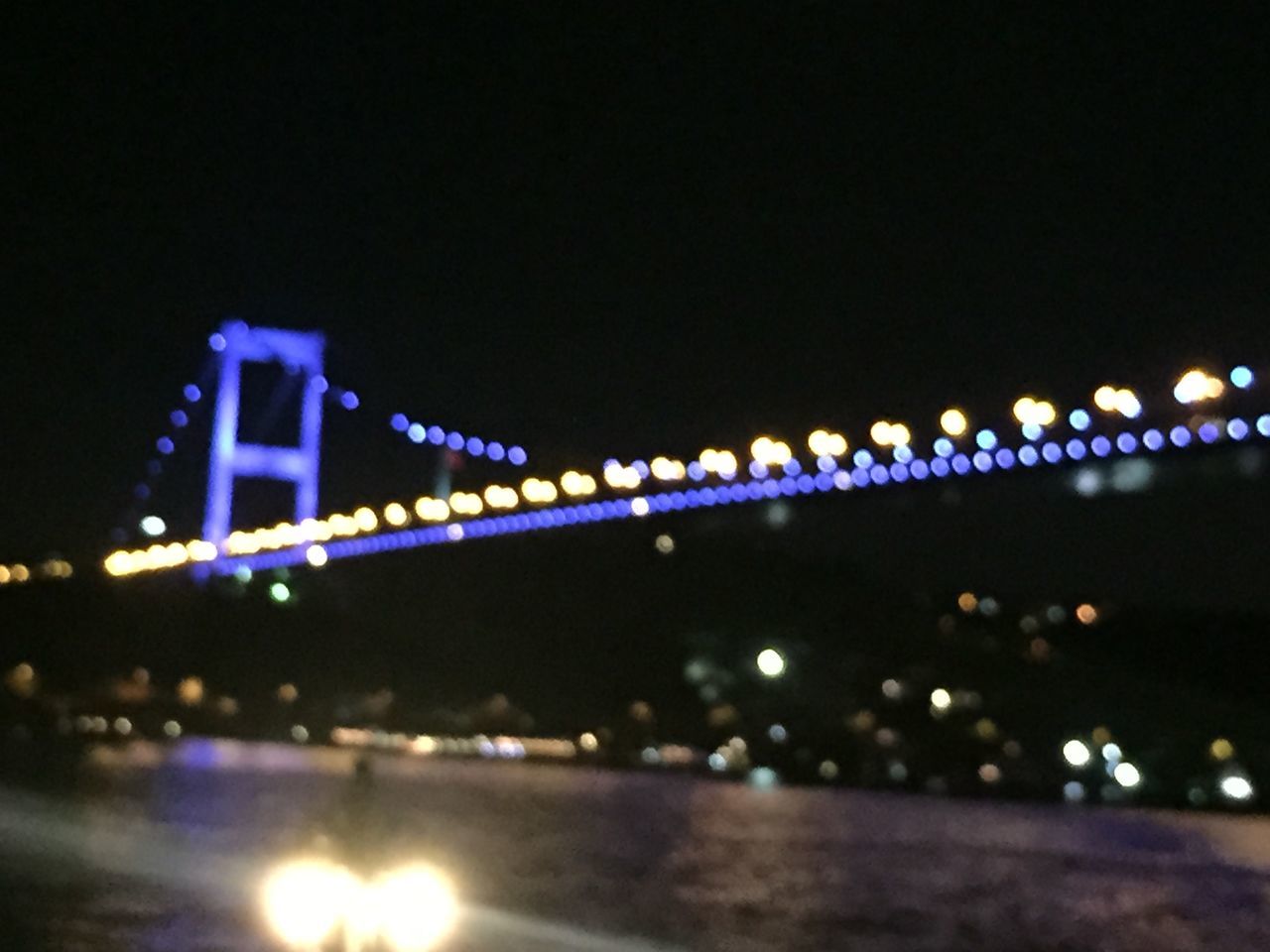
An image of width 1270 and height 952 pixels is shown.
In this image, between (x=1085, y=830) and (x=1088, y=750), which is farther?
(x=1088, y=750)

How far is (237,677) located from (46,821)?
22.4 m

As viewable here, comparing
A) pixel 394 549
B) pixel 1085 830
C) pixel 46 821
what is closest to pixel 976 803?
pixel 1085 830

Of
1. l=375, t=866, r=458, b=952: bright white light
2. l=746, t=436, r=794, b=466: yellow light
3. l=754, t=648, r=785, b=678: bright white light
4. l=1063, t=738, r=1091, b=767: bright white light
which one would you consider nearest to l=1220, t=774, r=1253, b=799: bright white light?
l=1063, t=738, r=1091, b=767: bright white light

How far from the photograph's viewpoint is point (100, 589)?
108 ft

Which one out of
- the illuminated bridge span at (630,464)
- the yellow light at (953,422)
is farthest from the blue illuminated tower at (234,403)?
the yellow light at (953,422)

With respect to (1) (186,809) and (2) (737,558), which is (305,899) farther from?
(2) (737,558)

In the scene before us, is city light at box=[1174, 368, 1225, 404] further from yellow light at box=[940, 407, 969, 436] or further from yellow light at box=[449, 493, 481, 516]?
yellow light at box=[449, 493, 481, 516]

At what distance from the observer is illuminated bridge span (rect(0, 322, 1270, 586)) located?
2011 cm

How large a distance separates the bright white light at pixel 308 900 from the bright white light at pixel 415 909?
0.54 feet

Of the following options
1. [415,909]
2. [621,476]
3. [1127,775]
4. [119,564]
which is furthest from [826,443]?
[415,909]

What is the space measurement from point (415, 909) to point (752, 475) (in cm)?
1703

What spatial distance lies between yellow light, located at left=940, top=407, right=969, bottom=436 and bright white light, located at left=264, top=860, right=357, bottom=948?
14088 mm

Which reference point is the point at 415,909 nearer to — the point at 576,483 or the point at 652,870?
the point at 652,870

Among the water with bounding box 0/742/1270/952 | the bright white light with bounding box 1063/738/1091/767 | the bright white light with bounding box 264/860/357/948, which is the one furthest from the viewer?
the bright white light with bounding box 1063/738/1091/767
